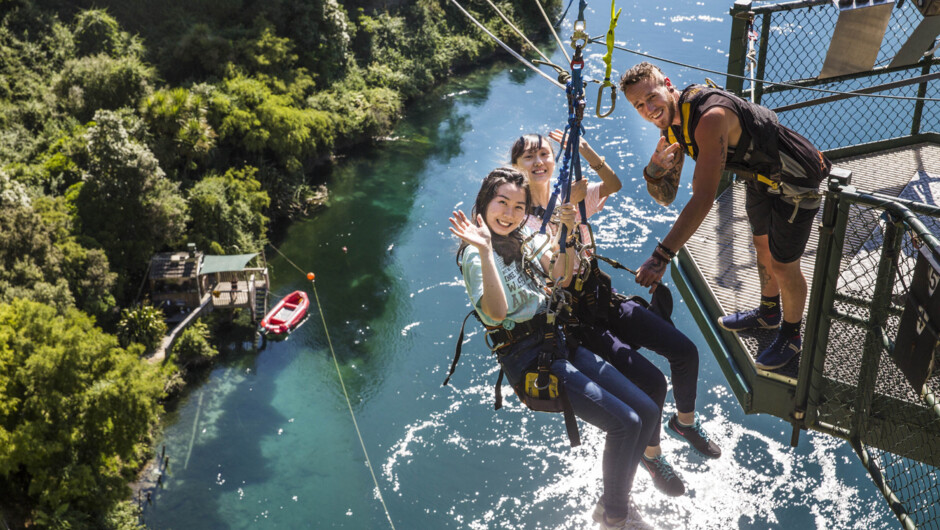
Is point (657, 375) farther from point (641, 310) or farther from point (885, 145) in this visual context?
point (885, 145)

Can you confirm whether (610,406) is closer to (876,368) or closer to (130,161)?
(876,368)

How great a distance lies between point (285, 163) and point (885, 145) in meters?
23.1

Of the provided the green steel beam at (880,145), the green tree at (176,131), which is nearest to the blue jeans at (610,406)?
the green steel beam at (880,145)

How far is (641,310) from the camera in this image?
203 inches

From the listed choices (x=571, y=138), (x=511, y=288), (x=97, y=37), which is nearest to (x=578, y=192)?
(x=571, y=138)

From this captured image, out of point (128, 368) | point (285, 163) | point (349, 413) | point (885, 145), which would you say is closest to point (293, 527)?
point (349, 413)

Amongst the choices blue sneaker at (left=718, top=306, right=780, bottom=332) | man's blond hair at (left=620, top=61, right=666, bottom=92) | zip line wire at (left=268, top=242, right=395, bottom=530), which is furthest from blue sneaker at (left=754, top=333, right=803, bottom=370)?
zip line wire at (left=268, top=242, right=395, bottom=530)

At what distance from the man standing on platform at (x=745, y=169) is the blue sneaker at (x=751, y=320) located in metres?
0.26

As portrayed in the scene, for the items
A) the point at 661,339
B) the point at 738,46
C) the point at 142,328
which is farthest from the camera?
the point at 142,328

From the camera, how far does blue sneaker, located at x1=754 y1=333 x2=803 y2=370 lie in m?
4.89

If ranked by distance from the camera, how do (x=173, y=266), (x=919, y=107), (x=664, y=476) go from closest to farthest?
(x=664, y=476), (x=919, y=107), (x=173, y=266)

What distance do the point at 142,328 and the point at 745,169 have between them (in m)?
18.6

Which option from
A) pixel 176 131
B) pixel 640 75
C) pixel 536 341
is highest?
pixel 640 75

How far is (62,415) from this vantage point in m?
16.3
